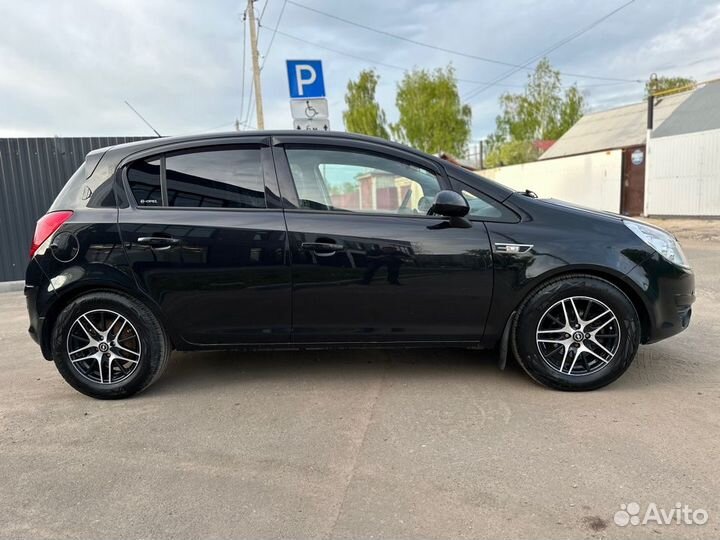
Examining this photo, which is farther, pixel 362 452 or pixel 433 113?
pixel 433 113

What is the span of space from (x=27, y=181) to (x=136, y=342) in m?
6.20

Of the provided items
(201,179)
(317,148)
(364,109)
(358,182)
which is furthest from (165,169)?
(364,109)

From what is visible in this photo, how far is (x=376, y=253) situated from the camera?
10.3 feet

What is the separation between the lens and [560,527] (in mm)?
2014

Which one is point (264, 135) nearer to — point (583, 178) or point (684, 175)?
point (684, 175)

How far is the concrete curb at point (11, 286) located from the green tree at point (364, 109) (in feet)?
107

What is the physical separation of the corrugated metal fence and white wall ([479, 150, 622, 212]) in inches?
491

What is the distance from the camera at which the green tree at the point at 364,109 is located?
39062 millimetres

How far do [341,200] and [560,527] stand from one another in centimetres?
218

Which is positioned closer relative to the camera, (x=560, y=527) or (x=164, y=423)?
(x=560, y=527)

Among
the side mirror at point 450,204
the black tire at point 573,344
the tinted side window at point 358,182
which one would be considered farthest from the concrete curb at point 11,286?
the black tire at point 573,344

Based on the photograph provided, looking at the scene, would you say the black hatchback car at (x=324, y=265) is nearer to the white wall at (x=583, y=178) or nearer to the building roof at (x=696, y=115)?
the white wall at (x=583, y=178)

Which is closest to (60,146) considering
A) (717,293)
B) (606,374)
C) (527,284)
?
(527,284)

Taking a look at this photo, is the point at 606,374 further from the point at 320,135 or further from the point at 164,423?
the point at 164,423
